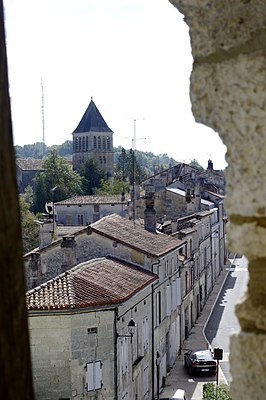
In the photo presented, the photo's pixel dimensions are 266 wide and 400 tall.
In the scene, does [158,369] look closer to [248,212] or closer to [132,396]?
[132,396]

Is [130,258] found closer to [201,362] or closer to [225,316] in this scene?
[201,362]

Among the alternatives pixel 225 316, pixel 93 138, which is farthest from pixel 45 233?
pixel 93 138

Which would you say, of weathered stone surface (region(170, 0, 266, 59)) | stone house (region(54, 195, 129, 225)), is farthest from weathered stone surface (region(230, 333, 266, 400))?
stone house (region(54, 195, 129, 225))

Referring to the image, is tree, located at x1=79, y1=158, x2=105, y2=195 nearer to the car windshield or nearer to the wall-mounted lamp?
the car windshield

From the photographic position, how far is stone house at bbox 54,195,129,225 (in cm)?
4375

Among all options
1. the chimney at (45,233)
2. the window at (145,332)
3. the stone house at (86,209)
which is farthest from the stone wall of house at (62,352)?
the stone house at (86,209)

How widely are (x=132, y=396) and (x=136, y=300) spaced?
8.11ft

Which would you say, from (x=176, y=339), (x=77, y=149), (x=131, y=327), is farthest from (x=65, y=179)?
(x=131, y=327)

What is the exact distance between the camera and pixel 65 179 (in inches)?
2709

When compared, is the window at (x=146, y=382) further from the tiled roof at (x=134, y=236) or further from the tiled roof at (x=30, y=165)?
the tiled roof at (x=30, y=165)

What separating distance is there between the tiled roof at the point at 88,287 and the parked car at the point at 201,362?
460cm

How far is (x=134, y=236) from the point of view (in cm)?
2425

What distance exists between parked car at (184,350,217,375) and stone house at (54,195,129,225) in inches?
767

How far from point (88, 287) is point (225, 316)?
17661 mm
